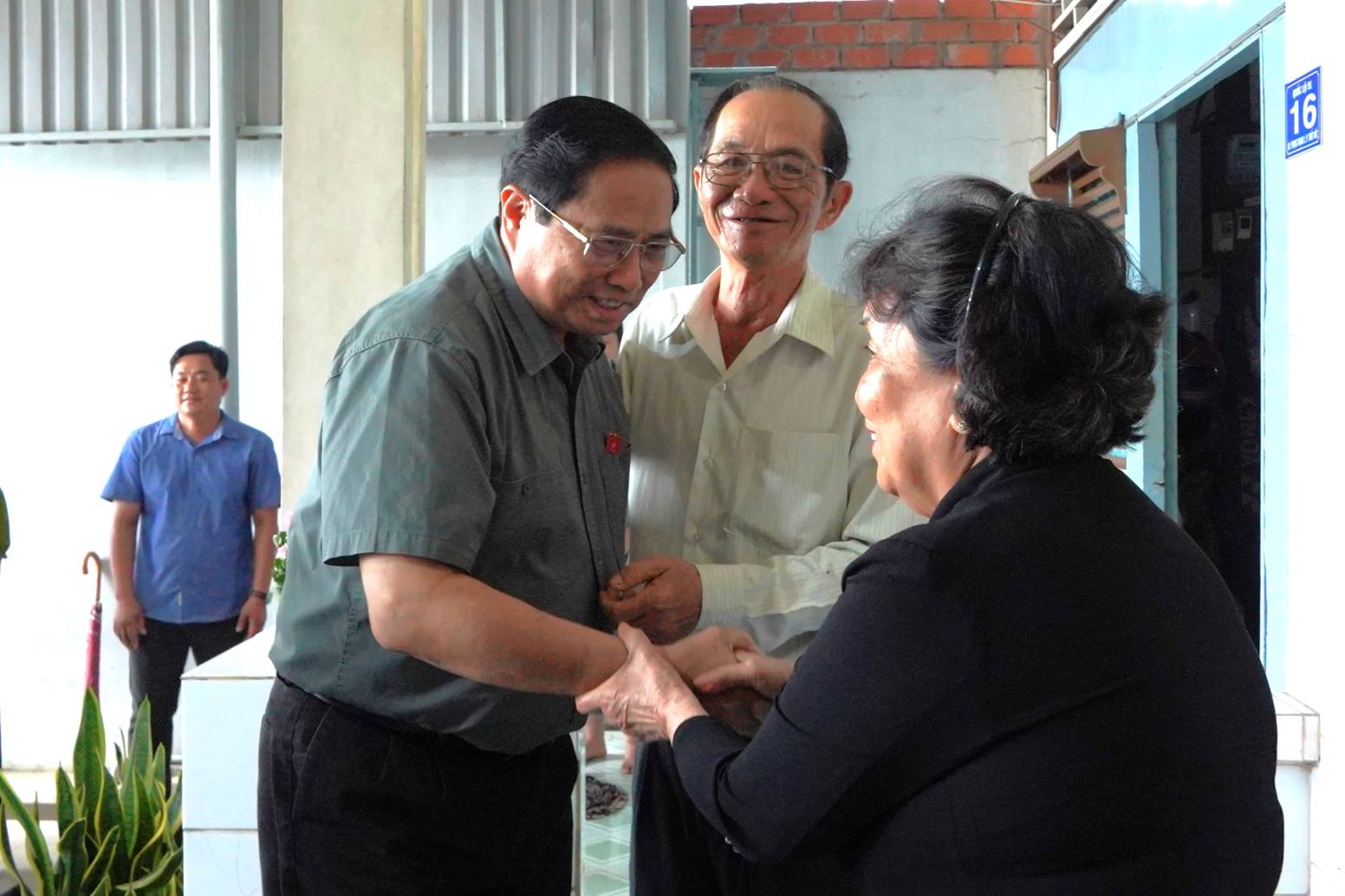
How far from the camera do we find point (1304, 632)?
2.85 metres

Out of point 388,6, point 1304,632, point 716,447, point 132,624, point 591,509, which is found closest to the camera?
point 591,509

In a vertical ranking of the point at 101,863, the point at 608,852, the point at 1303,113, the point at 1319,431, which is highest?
the point at 1303,113

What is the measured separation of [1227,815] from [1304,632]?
6.34ft

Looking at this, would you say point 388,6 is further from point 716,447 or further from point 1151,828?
point 1151,828

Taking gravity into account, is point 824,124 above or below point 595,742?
above

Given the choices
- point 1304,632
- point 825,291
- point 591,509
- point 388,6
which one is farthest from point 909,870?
point 388,6

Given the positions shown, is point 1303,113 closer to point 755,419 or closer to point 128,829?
point 755,419

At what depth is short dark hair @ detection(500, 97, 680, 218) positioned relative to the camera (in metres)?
1.58

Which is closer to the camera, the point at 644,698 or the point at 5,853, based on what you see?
the point at 644,698

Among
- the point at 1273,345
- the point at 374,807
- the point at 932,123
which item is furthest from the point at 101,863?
the point at 932,123

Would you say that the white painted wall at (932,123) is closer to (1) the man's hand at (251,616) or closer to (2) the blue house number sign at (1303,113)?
(1) the man's hand at (251,616)

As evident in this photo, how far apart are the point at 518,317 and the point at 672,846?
31.2 inches

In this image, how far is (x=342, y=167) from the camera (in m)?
3.49

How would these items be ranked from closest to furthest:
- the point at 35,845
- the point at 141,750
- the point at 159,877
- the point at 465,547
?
the point at 465,547, the point at 159,877, the point at 35,845, the point at 141,750
